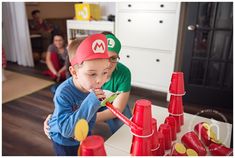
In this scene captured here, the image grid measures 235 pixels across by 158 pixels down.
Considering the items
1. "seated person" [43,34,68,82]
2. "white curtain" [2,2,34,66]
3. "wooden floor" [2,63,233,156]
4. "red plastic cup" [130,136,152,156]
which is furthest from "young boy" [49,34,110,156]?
"white curtain" [2,2,34,66]

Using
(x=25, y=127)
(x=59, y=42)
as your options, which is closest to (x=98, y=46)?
(x=25, y=127)

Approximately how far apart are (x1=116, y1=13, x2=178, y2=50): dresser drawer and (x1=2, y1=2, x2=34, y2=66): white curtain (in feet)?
4.75

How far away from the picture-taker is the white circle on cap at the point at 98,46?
13.6 inches

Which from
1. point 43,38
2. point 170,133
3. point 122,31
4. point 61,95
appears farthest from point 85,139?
point 43,38

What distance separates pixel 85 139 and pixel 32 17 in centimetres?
338

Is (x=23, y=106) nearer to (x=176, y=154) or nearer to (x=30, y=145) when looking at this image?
(x=30, y=145)

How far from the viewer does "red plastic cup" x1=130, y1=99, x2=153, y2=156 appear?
0.41 m

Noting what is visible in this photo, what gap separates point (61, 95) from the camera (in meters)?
0.50

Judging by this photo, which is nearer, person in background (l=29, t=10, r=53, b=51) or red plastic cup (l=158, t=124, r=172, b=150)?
red plastic cup (l=158, t=124, r=172, b=150)

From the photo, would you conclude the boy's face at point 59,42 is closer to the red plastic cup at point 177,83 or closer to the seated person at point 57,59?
the seated person at point 57,59

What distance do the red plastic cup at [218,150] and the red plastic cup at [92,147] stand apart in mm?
301

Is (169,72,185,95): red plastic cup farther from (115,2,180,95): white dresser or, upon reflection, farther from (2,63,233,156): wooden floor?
(115,2,180,95): white dresser

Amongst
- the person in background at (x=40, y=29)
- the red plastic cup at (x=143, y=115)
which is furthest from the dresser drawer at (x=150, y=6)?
the person in background at (x=40, y=29)

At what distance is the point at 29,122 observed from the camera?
148 cm
